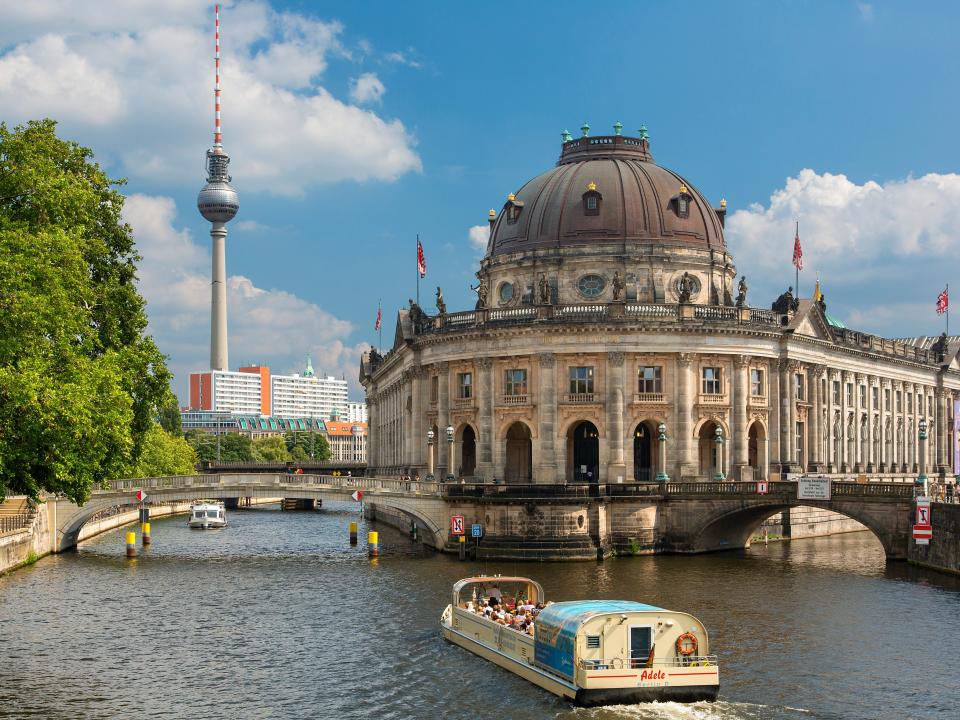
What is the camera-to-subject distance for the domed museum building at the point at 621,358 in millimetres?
93062

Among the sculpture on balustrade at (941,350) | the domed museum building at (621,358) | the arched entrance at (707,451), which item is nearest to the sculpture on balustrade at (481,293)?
the domed museum building at (621,358)

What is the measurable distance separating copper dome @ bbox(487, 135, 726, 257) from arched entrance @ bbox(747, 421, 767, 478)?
659 inches

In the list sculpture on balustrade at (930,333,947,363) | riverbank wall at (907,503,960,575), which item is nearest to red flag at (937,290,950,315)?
sculpture on balustrade at (930,333,947,363)

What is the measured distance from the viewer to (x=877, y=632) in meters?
55.5

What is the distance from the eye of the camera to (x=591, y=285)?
104875mm

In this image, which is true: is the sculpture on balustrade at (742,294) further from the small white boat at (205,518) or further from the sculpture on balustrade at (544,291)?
the small white boat at (205,518)

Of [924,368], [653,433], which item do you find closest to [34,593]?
[653,433]

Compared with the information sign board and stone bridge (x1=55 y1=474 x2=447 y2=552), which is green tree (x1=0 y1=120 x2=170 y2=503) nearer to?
stone bridge (x1=55 y1=474 x2=447 y2=552)

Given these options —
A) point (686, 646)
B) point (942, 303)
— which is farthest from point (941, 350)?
point (686, 646)

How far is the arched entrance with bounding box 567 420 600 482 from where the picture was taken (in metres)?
97.3

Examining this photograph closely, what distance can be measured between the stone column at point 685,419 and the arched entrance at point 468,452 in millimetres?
18971

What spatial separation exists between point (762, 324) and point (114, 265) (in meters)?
49.5

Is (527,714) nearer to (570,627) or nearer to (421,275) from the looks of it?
(570,627)

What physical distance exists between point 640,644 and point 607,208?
66081 mm
